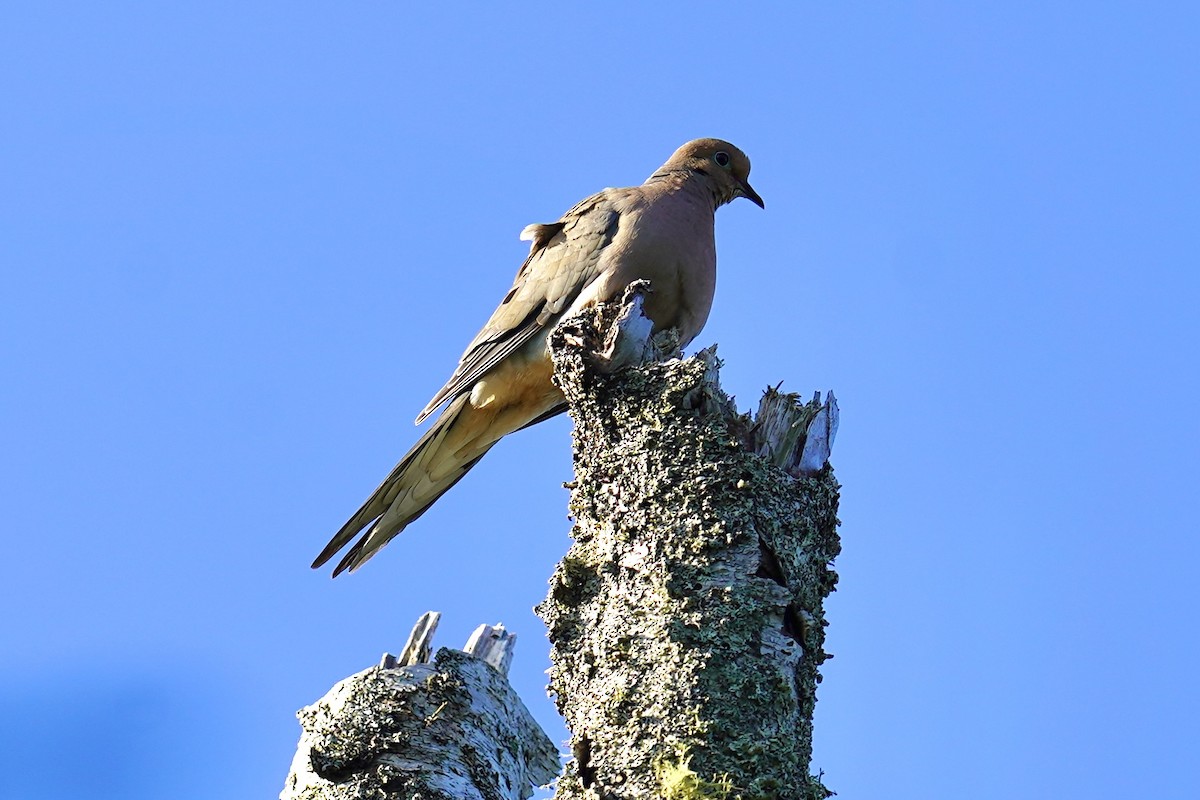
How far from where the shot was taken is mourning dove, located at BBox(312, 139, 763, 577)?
18.2ft

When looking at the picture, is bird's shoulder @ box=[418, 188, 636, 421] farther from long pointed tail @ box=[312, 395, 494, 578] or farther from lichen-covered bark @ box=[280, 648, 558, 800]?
lichen-covered bark @ box=[280, 648, 558, 800]

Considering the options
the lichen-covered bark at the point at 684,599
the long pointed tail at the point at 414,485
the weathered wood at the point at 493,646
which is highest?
the long pointed tail at the point at 414,485

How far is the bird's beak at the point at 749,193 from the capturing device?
6.79 metres

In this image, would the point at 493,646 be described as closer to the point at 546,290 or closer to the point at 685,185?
the point at 546,290

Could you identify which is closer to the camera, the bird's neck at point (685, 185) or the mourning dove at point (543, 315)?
the mourning dove at point (543, 315)

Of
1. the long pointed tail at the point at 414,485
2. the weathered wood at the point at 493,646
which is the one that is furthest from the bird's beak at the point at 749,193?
the weathered wood at the point at 493,646

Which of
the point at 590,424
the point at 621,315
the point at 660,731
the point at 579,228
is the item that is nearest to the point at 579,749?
the point at 660,731

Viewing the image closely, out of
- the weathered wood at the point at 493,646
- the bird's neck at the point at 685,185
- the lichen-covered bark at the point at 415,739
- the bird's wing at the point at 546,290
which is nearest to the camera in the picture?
the lichen-covered bark at the point at 415,739

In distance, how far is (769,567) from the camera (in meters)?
2.88

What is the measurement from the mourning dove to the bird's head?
1.88ft

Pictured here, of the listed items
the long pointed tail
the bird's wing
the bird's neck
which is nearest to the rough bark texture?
the long pointed tail

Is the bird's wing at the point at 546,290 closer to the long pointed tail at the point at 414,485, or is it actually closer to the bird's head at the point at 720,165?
the long pointed tail at the point at 414,485

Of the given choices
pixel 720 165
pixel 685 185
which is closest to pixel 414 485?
pixel 685 185

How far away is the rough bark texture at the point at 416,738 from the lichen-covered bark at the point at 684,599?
888 millimetres
